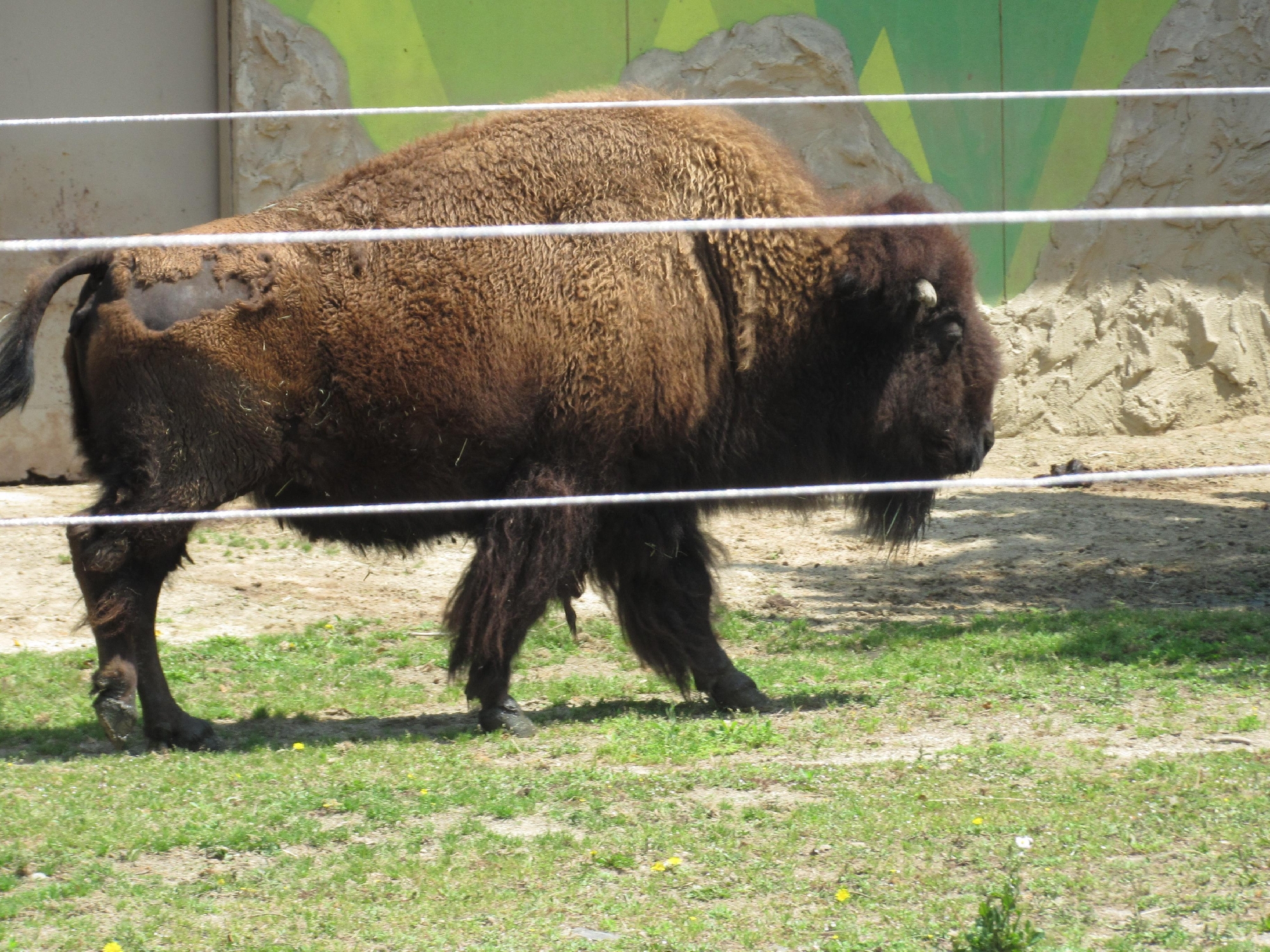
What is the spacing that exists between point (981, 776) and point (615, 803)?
1123 millimetres

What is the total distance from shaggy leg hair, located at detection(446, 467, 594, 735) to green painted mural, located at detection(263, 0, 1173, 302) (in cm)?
519

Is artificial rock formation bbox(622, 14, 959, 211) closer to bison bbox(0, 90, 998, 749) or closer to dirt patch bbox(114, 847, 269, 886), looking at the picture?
bison bbox(0, 90, 998, 749)

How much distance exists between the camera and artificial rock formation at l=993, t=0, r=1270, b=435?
10742 millimetres

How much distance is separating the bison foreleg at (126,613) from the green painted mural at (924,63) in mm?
5363

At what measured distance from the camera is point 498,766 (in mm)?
4660

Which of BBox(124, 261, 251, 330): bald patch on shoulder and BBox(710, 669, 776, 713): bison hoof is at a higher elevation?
BBox(124, 261, 251, 330): bald patch on shoulder

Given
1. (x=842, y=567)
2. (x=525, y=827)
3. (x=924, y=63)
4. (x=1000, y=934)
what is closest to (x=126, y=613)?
(x=525, y=827)

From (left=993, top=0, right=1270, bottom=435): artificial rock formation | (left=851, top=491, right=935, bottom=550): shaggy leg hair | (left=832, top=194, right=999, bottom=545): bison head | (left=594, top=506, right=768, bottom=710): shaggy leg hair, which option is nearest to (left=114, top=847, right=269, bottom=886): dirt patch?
(left=594, top=506, right=768, bottom=710): shaggy leg hair

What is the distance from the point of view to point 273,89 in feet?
31.0

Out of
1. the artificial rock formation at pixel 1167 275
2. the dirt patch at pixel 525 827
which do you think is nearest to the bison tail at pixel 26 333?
the dirt patch at pixel 525 827

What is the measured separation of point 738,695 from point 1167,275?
6953 millimetres

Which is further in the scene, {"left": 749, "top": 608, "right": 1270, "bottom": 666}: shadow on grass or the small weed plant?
{"left": 749, "top": 608, "right": 1270, "bottom": 666}: shadow on grass

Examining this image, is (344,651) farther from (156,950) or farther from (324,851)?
(156,950)

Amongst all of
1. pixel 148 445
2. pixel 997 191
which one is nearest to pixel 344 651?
pixel 148 445
